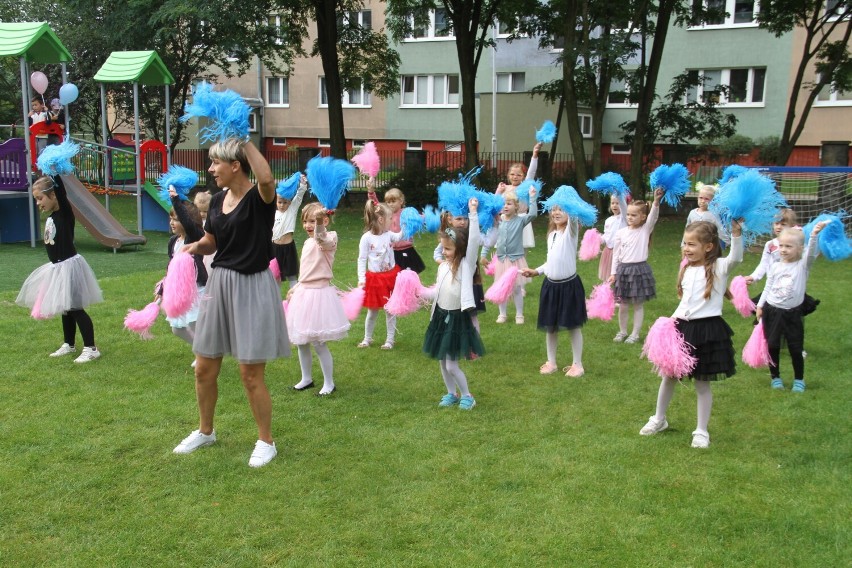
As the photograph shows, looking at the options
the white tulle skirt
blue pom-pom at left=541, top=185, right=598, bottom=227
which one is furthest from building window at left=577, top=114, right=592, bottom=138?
the white tulle skirt

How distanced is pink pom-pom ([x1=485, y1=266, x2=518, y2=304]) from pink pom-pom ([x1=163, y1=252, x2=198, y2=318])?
3601mm

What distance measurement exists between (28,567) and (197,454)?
1506mm

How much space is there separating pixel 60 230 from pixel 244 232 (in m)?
3.50

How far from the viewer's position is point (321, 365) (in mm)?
6727

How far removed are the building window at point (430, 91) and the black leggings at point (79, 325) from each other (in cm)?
3084

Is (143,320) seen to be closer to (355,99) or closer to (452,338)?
(452,338)

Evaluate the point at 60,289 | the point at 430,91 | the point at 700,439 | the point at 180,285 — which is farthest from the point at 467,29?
the point at 700,439

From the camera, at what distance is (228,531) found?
A: 4.23 metres

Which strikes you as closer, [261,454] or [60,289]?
[261,454]

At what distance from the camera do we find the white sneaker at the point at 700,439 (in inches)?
218

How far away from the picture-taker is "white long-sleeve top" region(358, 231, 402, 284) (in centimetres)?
812

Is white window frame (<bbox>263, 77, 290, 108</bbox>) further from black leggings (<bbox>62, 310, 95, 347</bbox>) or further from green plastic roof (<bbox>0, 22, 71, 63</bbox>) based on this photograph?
black leggings (<bbox>62, 310, 95, 347</bbox>)

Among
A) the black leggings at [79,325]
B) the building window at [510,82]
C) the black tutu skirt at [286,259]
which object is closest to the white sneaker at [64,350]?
the black leggings at [79,325]

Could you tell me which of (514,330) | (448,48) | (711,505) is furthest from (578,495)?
(448,48)
